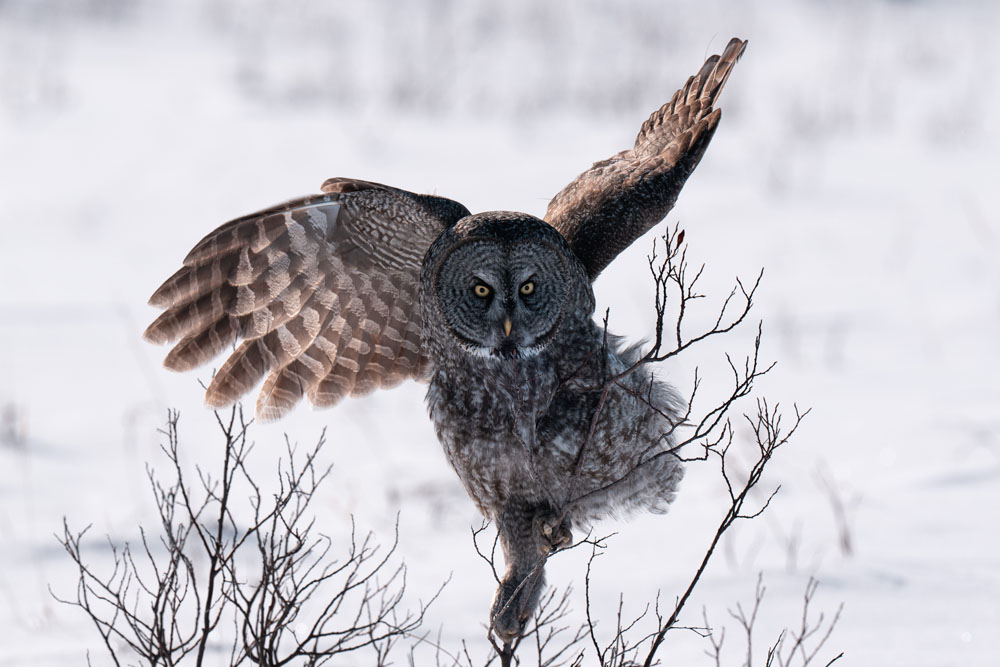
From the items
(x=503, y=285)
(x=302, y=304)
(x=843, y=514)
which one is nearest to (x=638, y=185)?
(x=503, y=285)

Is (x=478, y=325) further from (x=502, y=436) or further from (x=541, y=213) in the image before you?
(x=541, y=213)

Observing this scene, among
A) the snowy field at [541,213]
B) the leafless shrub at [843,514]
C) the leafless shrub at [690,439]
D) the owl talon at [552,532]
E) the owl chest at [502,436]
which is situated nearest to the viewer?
the leafless shrub at [690,439]

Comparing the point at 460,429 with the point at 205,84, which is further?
the point at 205,84

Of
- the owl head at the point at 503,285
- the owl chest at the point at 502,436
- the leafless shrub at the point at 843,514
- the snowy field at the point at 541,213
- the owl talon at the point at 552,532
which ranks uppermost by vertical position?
the snowy field at the point at 541,213

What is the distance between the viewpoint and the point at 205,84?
524 inches

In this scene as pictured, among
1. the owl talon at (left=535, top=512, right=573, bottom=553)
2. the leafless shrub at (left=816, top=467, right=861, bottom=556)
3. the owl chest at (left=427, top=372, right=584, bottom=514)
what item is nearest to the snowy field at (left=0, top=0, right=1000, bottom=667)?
the leafless shrub at (left=816, top=467, right=861, bottom=556)

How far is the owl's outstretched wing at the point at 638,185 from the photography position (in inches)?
126

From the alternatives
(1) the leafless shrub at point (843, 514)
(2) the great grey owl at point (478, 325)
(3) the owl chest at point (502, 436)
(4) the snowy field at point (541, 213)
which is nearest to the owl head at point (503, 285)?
(2) the great grey owl at point (478, 325)

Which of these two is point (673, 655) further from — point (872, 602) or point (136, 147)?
point (136, 147)

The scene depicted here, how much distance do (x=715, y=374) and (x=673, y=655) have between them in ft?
14.9

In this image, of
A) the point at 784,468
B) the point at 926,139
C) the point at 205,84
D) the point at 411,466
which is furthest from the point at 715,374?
the point at 205,84

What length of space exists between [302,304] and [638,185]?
1047 mm

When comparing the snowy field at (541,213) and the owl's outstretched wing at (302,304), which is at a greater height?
the snowy field at (541,213)

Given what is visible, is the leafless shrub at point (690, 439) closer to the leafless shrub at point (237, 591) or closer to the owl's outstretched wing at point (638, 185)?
the owl's outstretched wing at point (638, 185)
